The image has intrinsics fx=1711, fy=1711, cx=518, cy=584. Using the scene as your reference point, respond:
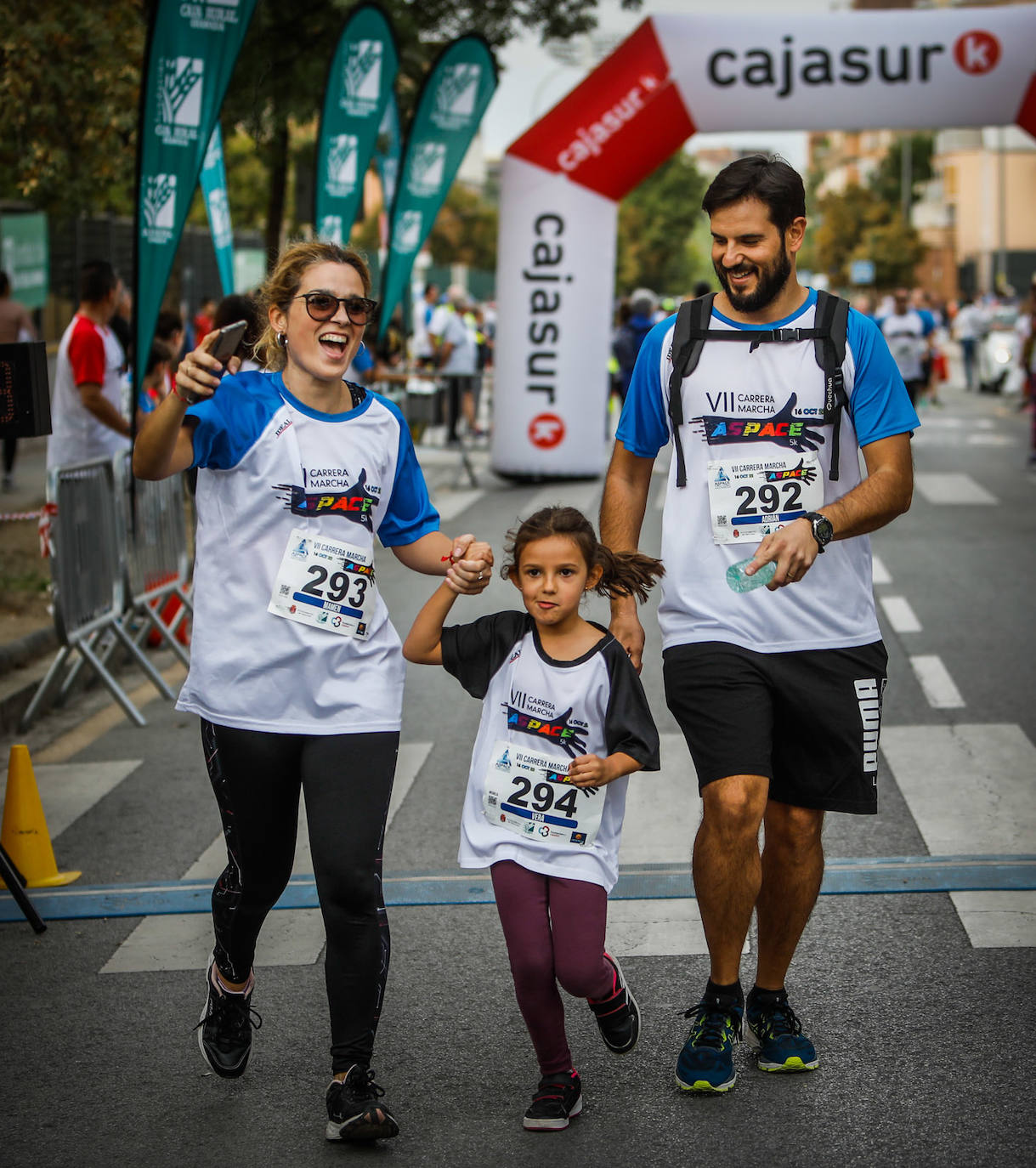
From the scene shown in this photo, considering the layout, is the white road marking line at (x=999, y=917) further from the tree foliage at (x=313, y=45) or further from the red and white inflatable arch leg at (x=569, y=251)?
the tree foliage at (x=313, y=45)

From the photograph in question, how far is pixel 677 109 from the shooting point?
15.6 m

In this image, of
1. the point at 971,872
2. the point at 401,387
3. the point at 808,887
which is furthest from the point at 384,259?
the point at 808,887

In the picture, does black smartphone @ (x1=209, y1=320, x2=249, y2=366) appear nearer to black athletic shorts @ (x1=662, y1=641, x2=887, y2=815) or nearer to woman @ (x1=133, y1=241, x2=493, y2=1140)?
woman @ (x1=133, y1=241, x2=493, y2=1140)

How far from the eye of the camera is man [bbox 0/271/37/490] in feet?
51.0

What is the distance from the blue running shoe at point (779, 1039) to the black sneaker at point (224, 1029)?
4.04 ft

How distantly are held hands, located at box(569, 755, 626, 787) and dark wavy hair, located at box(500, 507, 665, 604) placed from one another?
42cm

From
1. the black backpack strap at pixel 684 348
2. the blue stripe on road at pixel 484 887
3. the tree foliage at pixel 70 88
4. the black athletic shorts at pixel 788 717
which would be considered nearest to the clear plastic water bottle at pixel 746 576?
the black athletic shorts at pixel 788 717

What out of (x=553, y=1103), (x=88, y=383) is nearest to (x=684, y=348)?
(x=553, y=1103)

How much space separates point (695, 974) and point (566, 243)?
12.7m

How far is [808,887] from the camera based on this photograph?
13.5ft

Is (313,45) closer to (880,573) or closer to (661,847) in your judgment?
(880,573)

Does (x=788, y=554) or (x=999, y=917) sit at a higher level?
(x=788, y=554)

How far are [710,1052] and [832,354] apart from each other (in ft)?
5.35

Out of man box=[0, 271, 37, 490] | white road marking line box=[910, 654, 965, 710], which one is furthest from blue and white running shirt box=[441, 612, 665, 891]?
man box=[0, 271, 37, 490]
